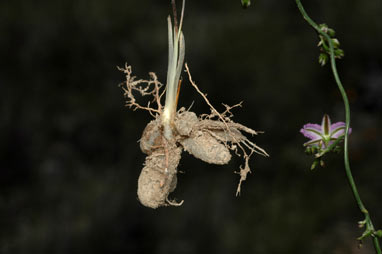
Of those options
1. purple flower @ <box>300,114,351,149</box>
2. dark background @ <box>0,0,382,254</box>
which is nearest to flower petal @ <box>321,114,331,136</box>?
purple flower @ <box>300,114,351,149</box>

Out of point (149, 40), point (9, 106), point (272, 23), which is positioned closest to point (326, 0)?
point (272, 23)

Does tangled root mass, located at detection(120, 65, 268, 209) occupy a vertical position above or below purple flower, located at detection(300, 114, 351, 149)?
below

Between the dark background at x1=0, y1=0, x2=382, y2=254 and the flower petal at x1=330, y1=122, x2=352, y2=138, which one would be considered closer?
the flower petal at x1=330, y1=122, x2=352, y2=138

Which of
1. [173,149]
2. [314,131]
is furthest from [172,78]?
[314,131]

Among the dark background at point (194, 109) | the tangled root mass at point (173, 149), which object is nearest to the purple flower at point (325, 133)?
the tangled root mass at point (173, 149)

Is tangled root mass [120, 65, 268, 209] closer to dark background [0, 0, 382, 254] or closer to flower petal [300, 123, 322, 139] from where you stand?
flower petal [300, 123, 322, 139]

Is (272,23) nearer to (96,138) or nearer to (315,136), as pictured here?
(96,138)

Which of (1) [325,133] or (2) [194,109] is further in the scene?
(2) [194,109]

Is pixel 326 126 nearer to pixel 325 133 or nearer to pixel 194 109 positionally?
Answer: pixel 325 133

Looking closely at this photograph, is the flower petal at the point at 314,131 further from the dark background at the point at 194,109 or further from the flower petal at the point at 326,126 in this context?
the dark background at the point at 194,109
